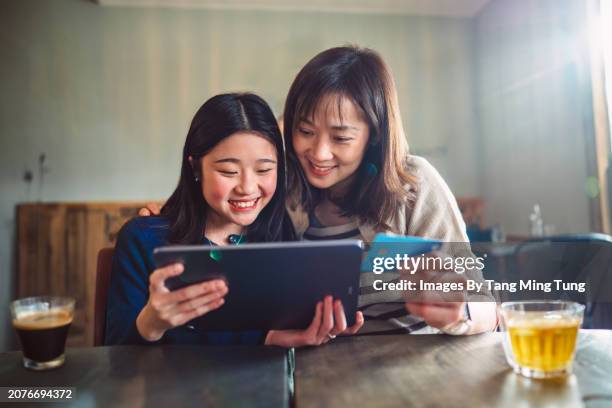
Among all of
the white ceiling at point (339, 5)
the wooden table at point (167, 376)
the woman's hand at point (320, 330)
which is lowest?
the wooden table at point (167, 376)

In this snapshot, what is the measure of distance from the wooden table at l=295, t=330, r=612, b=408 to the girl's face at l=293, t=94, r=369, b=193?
38 centimetres

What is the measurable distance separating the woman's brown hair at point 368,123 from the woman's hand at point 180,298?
A: 0.40 metres

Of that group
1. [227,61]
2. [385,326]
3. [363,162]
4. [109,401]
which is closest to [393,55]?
[227,61]

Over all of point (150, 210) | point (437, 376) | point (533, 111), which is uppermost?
point (533, 111)

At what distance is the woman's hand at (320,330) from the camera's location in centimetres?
70

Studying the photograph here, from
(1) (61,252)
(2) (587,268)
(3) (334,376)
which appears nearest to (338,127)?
(3) (334,376)

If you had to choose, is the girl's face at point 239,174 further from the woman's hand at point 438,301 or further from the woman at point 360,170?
the woman's hand at point 438,301

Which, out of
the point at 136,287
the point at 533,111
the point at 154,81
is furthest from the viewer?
the point at 154,81

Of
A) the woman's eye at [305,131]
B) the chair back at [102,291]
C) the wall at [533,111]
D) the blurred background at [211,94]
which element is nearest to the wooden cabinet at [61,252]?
the blurred background at [211,94]

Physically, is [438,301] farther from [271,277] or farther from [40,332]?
[40,332]

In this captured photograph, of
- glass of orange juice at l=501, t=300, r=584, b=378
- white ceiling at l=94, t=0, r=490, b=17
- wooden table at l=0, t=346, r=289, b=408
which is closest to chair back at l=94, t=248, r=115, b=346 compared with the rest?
wooden table at l=0, t=346, r=289, b=408

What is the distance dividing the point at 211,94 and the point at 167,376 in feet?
9.34

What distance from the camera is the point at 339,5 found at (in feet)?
10.6

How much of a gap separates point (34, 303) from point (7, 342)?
2.71 m
